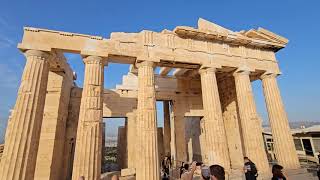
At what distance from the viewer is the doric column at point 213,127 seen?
995 cm

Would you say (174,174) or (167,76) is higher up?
(167,76)

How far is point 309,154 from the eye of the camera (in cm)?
1452

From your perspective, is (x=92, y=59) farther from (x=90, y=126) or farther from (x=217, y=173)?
(x=217, y=173)

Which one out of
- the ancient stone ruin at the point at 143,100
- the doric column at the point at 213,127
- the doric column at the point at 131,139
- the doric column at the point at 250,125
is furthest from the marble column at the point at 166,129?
the doric column at the point at 250,125

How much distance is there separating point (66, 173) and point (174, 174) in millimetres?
6623

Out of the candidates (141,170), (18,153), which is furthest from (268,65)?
(18,153)

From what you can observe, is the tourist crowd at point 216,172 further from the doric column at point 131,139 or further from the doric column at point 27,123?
the doric column at point 131,139

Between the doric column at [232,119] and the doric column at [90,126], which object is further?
the doric column at [232,119]

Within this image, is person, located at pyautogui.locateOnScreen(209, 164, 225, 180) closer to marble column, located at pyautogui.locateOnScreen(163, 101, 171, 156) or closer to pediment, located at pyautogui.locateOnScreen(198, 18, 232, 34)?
pediment, located at pyautogui.locateOnScreen(198, 18, 232, 34)

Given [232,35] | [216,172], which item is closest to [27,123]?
[216,172]

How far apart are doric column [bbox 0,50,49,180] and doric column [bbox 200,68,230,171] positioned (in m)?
7.98

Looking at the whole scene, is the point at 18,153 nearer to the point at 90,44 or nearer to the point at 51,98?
the point at 51,98

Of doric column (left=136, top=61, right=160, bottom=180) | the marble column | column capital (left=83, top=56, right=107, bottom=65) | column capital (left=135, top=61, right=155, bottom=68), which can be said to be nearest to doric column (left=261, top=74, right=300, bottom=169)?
the marble column

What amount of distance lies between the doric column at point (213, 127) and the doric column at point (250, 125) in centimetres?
164
